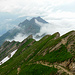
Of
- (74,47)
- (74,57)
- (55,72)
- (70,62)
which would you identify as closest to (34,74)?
(55,72)

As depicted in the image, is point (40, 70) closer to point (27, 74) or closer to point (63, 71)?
point (27, 74)

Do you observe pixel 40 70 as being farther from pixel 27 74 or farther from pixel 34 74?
pixel 27 74

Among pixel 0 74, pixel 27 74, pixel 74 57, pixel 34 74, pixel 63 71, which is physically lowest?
pixel 0 74

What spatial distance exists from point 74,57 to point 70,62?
3.04 m

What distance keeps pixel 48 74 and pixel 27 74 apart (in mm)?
17460

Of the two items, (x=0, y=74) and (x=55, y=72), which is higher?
(x=55, y=72)

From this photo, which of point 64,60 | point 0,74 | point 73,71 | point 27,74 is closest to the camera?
point 73,71

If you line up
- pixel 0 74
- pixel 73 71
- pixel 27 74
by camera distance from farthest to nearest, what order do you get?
pixel 0 74
pixel 27 74
pixel 73 71

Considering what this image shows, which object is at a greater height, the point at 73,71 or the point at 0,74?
the point at 73,71

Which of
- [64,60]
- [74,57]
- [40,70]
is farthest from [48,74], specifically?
[74,57]

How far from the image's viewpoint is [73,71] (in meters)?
31.5

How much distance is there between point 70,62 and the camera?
35.3m

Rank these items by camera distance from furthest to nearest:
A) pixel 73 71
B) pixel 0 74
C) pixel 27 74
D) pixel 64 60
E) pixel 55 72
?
1. pixel 0 74
2. pixel 27 74
3. pixel 64 60
4. pixel 55 72
5. pixel 73 71

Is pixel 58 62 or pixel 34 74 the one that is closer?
pixel 58 62
